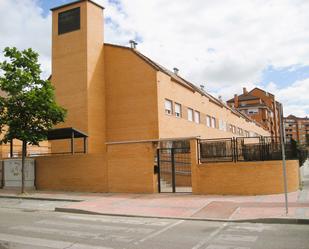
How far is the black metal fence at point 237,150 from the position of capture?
16844 millimetres

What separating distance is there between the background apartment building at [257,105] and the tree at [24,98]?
2620 inches

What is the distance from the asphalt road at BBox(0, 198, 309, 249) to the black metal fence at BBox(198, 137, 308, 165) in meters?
6.54

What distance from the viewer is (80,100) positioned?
26203 mm

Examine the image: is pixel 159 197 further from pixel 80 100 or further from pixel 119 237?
pixel 80 100

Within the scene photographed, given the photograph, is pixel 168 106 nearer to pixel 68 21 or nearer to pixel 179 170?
pixel 179 170

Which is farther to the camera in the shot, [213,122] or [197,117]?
[213,122]

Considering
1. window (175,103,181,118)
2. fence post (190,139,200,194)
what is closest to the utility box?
fence post (190,139,200,194)

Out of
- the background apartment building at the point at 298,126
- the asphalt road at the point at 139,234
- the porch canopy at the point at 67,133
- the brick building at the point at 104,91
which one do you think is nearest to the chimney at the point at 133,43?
the brick building at the point at 104,91

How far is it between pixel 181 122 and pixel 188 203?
15.7 meters

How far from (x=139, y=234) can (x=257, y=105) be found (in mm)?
76849

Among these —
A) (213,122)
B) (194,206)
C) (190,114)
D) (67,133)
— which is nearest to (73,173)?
(67,133)

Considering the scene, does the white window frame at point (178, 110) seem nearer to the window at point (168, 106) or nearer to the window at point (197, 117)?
the window at point (168, 106)

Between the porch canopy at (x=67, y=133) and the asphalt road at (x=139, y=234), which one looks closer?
the asphalt road at (x=139, y=234)

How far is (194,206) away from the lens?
1358 cm
